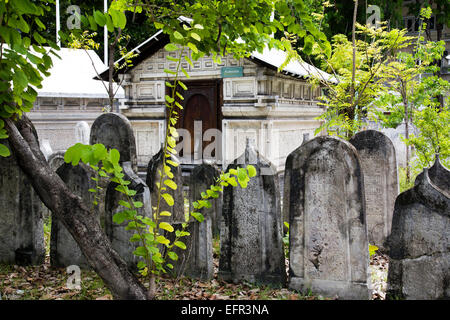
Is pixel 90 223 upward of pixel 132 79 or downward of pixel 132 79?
downward

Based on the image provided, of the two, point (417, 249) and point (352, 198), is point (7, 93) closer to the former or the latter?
point (352, 198)

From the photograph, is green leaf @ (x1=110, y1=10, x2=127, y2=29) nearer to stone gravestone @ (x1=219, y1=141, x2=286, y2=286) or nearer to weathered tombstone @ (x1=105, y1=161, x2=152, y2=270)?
stone gravestone @ (x1=219, y1=141, x2=286, y2=286)

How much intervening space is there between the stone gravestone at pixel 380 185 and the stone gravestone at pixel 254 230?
7.19 ft

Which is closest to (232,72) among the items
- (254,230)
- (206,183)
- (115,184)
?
(206,183)

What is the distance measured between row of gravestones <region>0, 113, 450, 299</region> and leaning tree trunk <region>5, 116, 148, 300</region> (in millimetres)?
1230

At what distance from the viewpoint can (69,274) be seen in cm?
524

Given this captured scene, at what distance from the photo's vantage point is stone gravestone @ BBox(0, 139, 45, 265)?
5.48m

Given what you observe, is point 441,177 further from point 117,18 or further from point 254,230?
point 117,18

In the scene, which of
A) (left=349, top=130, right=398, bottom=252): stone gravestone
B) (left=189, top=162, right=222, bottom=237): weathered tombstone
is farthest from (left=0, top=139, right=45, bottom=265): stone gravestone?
(left=349, top=130, right=398, bottom=252): stone gravestone

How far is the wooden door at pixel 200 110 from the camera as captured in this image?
14.2 metres

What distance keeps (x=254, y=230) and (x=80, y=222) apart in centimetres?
196

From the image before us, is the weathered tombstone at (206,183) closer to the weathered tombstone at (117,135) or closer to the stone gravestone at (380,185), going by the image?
the weathered tombstone at (117,135)

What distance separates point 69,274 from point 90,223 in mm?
1813

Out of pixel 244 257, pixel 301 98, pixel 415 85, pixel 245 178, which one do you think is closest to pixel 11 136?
pixel 245 178
